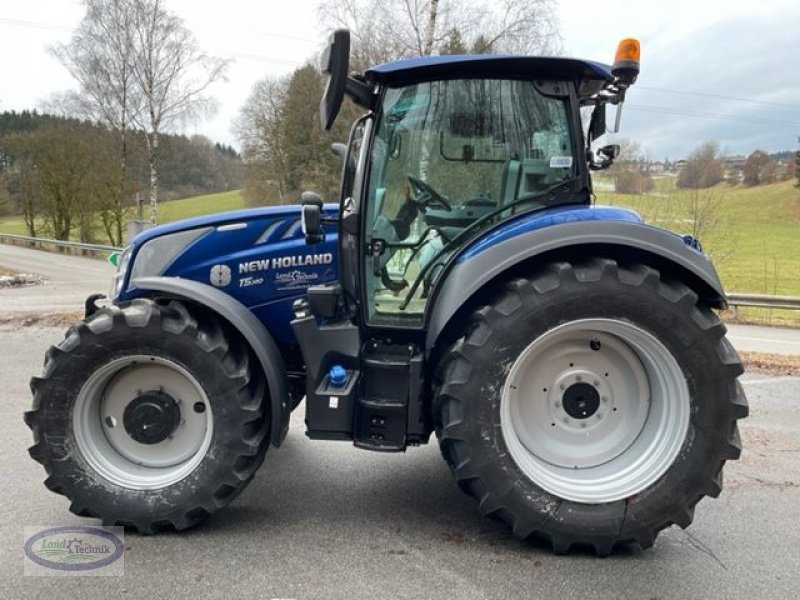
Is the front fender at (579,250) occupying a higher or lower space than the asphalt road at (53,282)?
higher

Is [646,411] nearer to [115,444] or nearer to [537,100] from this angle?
[537,100]

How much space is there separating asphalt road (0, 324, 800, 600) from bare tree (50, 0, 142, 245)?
21796mm

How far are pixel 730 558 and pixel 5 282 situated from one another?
15.0 m

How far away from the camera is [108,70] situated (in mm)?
22125

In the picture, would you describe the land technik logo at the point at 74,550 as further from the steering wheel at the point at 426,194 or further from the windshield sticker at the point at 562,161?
the windshield sticker at the point at 562,161

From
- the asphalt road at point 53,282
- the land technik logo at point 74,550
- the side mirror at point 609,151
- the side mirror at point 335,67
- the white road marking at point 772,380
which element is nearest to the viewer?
the side mirror at point 335,67

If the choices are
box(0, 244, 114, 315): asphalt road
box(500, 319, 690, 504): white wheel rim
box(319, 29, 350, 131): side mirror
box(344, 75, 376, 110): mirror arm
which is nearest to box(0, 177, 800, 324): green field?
box(500, 319, 690, 504): white wheel rim

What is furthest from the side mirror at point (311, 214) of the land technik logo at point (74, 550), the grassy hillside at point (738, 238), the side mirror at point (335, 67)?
the grassy hillside at point (738, 238)

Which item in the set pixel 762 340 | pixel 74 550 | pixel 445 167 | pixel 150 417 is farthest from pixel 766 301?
pixel 74 550

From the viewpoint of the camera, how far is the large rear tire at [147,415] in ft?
9.32

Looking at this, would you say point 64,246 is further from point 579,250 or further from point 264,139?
point 579,250

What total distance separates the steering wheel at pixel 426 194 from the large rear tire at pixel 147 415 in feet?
3.96

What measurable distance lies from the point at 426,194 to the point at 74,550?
7.79ft

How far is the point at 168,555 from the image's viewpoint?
2.72m
